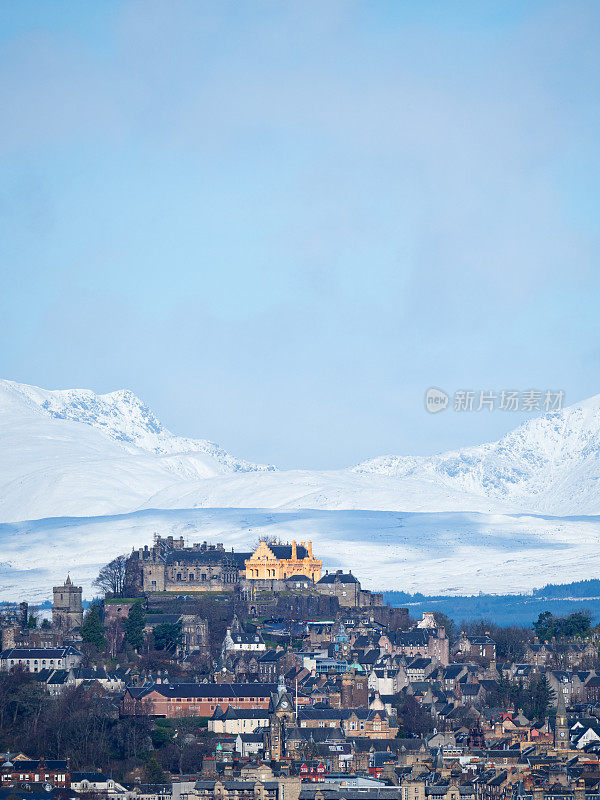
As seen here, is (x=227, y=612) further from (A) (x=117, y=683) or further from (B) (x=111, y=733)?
(B) (x=111, y=733)

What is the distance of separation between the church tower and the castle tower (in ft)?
168

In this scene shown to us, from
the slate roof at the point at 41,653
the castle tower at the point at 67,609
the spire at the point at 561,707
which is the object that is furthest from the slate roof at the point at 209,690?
the castle tower at the point at 67,609

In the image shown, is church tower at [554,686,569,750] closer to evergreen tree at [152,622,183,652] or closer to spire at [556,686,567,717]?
spire at [556,686,567,717]

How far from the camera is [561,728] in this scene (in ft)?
505

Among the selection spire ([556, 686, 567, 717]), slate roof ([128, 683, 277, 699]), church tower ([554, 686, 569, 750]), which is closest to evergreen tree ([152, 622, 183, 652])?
slate roof ([128, 683, 277, 699])

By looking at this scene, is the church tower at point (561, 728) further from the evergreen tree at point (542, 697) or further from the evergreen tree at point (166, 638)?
the evergreen tree at point (166, 638)

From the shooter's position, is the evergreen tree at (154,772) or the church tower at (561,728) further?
the church tower at (561,728)

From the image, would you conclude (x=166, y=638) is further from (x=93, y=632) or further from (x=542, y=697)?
(x=542, y=697)

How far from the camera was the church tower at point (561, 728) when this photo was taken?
15200 cm

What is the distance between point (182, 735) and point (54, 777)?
56.0 feet

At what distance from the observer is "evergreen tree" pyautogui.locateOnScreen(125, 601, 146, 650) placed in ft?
589

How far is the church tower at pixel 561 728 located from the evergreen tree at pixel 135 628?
40304 mm

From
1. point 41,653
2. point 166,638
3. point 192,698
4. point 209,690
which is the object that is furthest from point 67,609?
point 192,698

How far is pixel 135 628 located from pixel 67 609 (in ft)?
49.9
